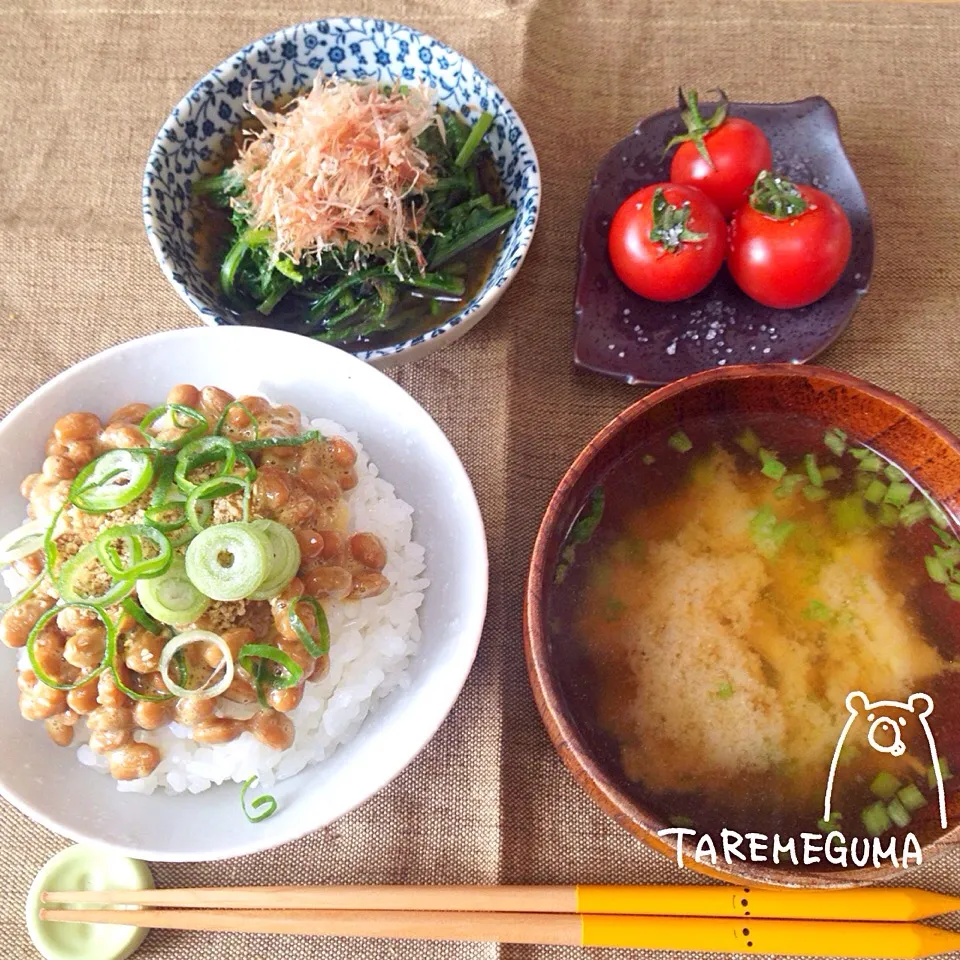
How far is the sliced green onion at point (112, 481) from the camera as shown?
133 centimetres

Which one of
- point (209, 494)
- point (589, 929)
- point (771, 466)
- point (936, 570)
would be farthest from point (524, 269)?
point (589, 929)

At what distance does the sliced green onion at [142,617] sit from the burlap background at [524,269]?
0.54m

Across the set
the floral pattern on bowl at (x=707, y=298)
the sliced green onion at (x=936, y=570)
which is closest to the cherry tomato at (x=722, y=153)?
the floral pattern on bowl at (x=707, y=298)

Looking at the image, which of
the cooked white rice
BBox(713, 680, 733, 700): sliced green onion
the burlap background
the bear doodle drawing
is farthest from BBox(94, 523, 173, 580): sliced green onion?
the bear doodle drawing

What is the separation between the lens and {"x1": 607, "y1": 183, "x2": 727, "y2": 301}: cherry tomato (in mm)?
1744

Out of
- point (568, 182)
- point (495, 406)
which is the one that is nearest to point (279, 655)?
point (495, 406)

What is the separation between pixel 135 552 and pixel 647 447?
37.3 inches

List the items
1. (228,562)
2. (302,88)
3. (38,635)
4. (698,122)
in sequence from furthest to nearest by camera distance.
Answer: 1. (302,88)
2. (698,122)
3. (38,635)
4. (228,562)

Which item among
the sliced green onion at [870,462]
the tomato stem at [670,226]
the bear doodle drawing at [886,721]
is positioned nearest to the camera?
the bear doodle drawing at [886,721]

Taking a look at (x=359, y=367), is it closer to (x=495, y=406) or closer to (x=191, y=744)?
(x=495, y=406)

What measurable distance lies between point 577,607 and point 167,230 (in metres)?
1.21

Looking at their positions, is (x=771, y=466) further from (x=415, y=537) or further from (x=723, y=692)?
(x=415, y=537)

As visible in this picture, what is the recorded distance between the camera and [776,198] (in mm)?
1775

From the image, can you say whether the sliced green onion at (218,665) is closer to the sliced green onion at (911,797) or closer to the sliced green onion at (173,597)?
the sliced green onion at (173,597)
